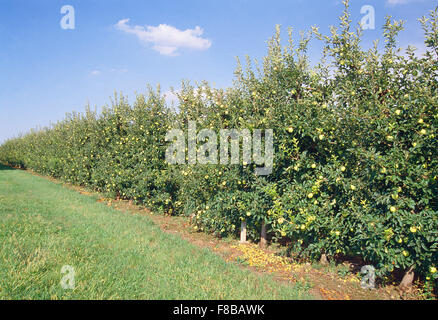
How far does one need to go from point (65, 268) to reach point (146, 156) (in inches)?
179

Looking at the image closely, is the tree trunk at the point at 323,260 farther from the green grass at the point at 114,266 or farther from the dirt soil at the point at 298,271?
the green grass at the point at 114,266

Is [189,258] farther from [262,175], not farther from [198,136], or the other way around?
[198,136]

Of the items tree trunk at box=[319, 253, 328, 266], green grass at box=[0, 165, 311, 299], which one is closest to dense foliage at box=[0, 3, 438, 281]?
tree trunk at box=[319, 253, 328, 266]

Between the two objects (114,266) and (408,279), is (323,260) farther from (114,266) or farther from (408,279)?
(114,266)

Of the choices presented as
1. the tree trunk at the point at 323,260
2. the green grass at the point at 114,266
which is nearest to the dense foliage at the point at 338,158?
the tree trunk at the point at 323,260

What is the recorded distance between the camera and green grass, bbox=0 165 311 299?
3371 millimetres

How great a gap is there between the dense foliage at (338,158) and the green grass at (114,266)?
0.93 metres

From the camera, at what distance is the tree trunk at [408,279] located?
3.65 m

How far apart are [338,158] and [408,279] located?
174 cm

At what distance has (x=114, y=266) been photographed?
4.07 m

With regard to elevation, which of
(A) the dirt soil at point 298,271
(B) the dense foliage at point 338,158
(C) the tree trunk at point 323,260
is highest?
(B) the dense foliage at point 338,158

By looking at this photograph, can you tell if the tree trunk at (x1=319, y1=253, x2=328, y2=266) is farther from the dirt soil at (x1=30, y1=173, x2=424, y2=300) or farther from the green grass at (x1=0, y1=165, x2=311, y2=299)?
the green grass at (x1=0, y1=165, x2=311, y2=299)

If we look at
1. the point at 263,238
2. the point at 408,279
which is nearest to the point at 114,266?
the point at 263,238
